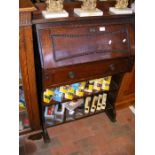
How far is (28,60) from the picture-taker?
4.04 feet

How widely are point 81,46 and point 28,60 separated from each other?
361mm

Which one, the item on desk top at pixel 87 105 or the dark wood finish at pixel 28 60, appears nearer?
the dark wood finish at pixel 28 60

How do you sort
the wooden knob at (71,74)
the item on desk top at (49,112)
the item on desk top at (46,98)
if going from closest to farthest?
the wooden knob at (71,74) → the item on desk top at (46,98) → the item on desk top at (49,112)

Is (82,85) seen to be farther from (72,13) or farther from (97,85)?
(72,13)

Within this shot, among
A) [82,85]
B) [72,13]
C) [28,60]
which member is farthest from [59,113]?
[72,13]

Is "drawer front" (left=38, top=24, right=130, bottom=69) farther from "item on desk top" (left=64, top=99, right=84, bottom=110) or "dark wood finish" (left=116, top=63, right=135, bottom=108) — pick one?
"item on desk top" (left=64, top=99, right=84, bottom=110)

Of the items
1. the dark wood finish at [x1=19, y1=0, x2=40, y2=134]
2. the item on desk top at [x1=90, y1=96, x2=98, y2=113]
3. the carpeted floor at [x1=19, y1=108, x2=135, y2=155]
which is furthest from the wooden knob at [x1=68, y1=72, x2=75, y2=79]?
the carpeted floor at [x1=19, y1=108, x2=135, y2=155]

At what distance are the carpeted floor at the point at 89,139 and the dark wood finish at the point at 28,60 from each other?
0.26 metres

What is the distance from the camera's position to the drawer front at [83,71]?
4.18ft

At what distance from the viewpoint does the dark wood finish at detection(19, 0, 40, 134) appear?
42.6 inches

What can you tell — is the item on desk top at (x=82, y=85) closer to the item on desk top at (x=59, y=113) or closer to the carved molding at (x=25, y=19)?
the item on desk top at (x=59, y=113)

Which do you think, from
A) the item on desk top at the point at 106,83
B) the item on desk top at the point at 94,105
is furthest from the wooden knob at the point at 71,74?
the item on desk top at the point at 94,105
